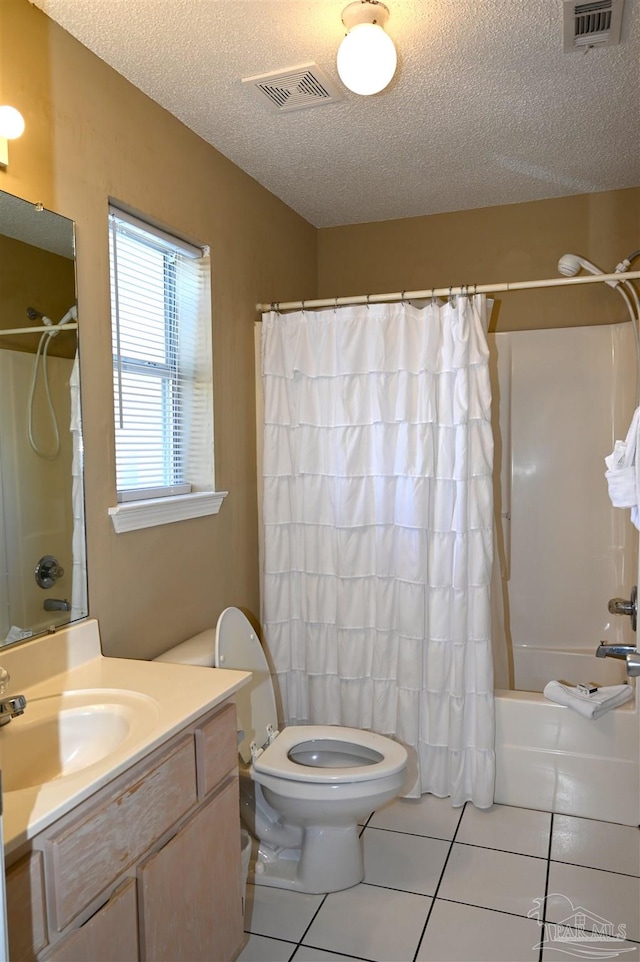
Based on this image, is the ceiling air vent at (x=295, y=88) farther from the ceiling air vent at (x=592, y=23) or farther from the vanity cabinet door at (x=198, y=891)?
the vanity cabinet door at (x=198, y=891)

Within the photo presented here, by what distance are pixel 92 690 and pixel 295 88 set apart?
176cm

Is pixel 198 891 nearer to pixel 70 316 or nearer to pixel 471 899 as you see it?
pixel 471 899

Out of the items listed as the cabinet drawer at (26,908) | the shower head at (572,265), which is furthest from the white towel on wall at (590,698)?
the cabinet drawer at (26,908)

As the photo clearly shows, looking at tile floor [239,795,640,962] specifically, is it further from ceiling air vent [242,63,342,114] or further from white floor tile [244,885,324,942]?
ceiling air vent [242,63,342,114]

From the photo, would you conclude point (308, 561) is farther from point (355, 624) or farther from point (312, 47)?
point (312, 47)

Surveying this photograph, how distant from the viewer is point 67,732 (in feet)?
4.83

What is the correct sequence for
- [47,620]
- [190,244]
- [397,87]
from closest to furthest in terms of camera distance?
[47,620], [397,87], [190,244]

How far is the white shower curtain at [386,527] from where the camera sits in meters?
2.41

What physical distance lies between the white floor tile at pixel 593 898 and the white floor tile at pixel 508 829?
0.12 metres

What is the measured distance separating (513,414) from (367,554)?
1161 mm

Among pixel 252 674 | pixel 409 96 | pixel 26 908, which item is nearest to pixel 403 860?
pixel 252 674

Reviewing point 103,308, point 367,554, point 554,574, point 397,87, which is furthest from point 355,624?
point 397,87

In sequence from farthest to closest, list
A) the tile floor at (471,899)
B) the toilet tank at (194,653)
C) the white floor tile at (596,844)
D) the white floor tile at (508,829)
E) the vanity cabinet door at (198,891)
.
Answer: the white floor tile at (508,829) < the white floor tile at (596,844) < the toilet tank at (194,653) < the tile floor at (471,899) < the vanity cabinet door at (198,891)

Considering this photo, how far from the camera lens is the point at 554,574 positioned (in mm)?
3221
